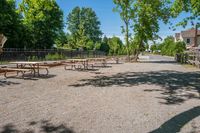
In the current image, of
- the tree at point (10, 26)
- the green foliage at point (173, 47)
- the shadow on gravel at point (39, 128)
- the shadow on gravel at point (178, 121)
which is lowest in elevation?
the shadow on gravel at point (178, 121)

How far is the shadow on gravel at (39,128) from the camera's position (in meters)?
6.28

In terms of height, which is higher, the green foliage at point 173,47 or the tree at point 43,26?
the tree at point 43,26

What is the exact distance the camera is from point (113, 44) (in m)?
98.3

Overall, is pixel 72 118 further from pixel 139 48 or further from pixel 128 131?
pixel 139 48

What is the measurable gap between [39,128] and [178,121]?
9.83ft

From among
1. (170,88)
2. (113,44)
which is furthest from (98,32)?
(170,88)

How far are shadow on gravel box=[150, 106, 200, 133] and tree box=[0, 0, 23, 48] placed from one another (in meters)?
44.0

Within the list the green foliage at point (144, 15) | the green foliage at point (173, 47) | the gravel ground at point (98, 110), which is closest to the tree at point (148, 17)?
the green foliage at point (144, 15)

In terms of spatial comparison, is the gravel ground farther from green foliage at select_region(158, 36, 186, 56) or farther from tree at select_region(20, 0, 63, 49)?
green foliage at select_region(158, 36, 186, 56)

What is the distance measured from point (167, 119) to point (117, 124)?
1.25 metres

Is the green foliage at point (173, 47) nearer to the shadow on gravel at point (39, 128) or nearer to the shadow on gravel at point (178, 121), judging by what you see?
the shadow on gravel at point (178, 121)

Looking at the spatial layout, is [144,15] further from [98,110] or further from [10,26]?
[98,110]

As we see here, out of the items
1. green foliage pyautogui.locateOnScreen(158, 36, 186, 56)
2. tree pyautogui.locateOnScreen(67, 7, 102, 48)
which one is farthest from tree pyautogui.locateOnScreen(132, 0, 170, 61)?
tree pyautogui.locateOnScreen(67, 7, 102, 48)

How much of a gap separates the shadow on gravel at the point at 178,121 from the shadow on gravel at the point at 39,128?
1.82 meters
